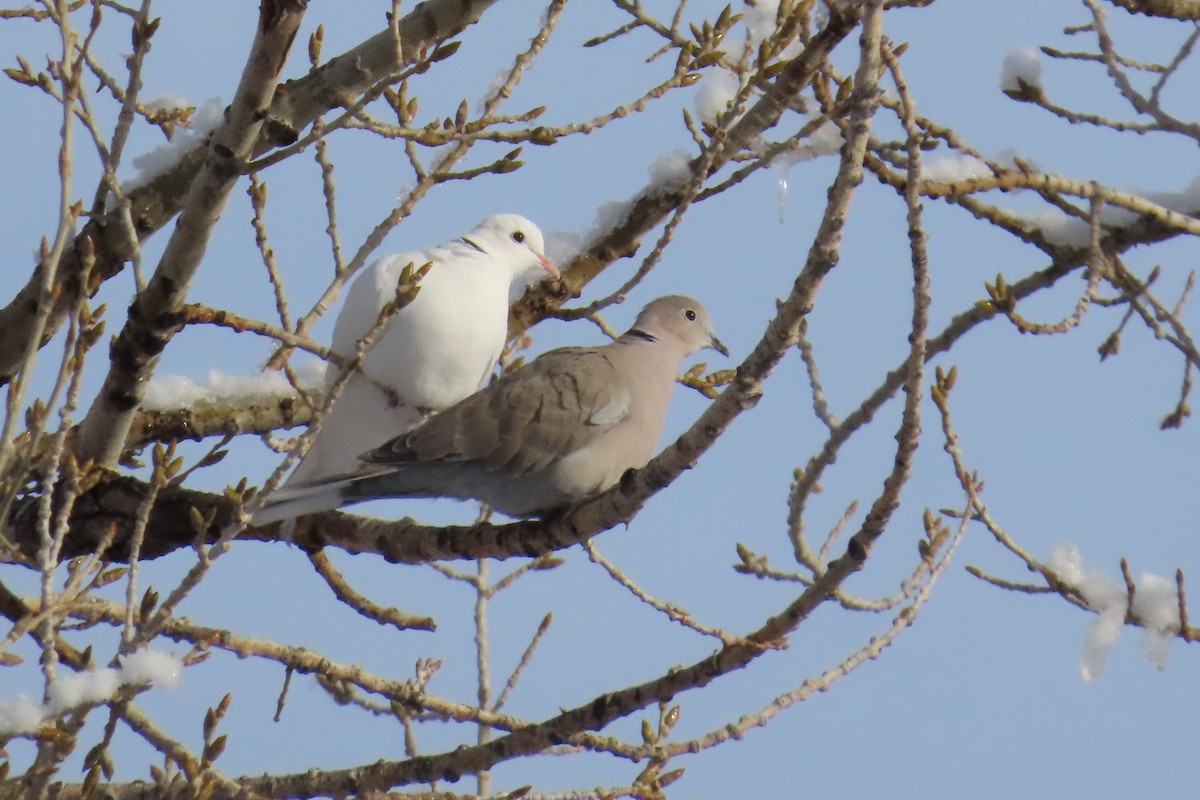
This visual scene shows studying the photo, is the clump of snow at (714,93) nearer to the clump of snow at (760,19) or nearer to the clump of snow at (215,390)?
the clump of snow at (760,19)

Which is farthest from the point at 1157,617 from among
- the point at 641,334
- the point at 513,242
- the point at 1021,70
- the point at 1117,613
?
the point at 513,242

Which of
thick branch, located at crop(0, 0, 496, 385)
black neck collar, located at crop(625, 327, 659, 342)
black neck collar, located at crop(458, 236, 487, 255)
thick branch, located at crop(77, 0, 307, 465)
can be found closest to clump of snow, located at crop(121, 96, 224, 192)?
thick branch, located at crop(0, 0, 496, 385)

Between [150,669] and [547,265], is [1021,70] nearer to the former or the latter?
[547,265]

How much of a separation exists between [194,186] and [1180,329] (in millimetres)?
2264

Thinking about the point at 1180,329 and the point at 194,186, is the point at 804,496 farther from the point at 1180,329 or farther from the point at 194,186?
the point at 194,186

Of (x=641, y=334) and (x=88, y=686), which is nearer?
(x=88, y=686)

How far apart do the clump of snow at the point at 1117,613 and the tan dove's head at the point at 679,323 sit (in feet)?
5.62

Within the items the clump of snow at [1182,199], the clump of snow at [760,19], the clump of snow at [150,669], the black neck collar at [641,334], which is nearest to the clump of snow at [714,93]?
the clump of snow at [760,19]

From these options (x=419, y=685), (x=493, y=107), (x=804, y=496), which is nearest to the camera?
(x=804, y=496)

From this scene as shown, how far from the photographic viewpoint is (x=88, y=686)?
246 centimetres

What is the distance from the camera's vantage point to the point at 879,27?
2205 mm

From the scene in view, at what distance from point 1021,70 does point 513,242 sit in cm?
183

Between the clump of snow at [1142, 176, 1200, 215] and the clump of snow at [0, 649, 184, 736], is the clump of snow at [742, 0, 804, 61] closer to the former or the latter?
the clump of snow at [1142, 176, 1200, 215]

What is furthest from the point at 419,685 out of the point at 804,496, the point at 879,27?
the point at 879,27
